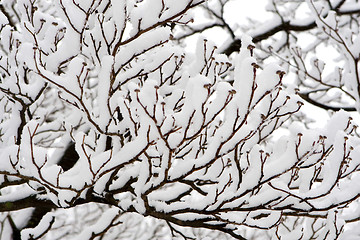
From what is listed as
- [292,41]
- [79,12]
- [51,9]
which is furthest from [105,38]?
[292,41]

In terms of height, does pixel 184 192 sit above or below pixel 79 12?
below

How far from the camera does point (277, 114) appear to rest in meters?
1.97

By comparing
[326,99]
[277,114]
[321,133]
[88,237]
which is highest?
[326,99]

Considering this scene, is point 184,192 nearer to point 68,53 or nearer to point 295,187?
point 295,187

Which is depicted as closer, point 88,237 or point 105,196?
point 105,196

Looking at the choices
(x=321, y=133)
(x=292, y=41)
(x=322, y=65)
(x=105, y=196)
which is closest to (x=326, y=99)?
(x=292, y=41)

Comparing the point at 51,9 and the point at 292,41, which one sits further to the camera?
the point at 292,41

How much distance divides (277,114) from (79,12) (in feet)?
3.92

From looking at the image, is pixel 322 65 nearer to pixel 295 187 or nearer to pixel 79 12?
pixel 295 187

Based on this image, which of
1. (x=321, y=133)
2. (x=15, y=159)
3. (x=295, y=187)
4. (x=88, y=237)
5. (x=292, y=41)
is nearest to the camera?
(x=321, y=133)

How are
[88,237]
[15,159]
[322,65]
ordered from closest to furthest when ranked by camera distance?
[15,159]
[88,237]
[322,65]

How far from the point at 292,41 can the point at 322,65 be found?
2222mm

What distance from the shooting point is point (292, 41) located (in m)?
5.77

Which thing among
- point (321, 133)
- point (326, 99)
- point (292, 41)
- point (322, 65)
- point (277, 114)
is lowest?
point (321, 133)
